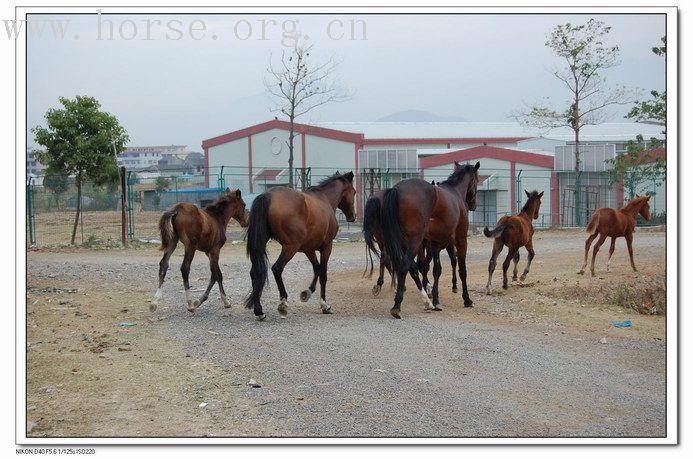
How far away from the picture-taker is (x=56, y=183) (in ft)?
89.3

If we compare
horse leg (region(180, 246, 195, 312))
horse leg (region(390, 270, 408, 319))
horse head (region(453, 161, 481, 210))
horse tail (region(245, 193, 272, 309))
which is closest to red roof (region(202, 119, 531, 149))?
horse head (region(453, 161, 481, 210))

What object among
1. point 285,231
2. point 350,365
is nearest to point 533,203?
point 285,231

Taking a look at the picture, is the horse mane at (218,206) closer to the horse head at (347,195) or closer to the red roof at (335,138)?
the horse head at (347,195)

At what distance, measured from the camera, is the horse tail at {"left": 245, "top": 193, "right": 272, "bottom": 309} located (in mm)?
10961

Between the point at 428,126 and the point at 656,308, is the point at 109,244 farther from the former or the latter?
the point at 428,126

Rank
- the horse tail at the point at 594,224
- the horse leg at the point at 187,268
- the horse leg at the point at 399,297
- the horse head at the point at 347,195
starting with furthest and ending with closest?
the horse tail at the point at 594,224, the horse head at the point at 347,195, the horse leg at the point at 187,268, the horse leg at the point at 399,297

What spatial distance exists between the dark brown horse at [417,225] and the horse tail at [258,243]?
1.67m

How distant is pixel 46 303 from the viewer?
522 inches

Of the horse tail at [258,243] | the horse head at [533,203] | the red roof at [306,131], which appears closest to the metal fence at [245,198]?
the red roof at [306,131]

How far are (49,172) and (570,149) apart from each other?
21711 mm

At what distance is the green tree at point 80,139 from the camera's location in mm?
24812

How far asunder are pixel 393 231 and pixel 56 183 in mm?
18296

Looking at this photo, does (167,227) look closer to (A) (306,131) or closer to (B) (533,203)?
(B) (533,203)
